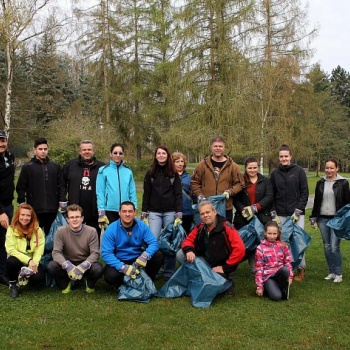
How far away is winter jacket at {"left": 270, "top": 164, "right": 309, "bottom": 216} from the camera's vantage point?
5492 mm

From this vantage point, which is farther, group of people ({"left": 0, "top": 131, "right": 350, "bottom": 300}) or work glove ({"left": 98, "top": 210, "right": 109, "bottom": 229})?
work glove ({"left": 98, "top": 210, "right": 109, "bottom": 229})

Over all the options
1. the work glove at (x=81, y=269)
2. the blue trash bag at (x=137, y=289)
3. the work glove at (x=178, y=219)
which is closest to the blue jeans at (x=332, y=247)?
the work glove at (x=178, y=219)

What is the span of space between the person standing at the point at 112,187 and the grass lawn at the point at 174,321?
1.00m

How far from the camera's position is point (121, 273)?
4.79 m

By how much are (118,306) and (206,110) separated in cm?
1584

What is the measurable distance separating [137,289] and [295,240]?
2176 millimetres

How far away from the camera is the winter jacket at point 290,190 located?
5.49 meters

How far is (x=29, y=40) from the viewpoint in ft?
61.6

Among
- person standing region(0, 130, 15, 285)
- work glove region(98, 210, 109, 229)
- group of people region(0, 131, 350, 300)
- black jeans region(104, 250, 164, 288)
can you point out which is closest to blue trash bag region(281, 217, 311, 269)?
group of people region(0, 131, 350, 300)

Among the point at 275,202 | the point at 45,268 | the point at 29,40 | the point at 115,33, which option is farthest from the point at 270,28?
the point at 45,268

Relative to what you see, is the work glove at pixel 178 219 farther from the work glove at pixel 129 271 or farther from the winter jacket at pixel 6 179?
the winter jacket at pixel 6 179

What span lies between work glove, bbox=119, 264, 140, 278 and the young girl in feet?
4.78

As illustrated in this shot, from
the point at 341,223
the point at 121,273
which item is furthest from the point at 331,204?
the point at 121,273

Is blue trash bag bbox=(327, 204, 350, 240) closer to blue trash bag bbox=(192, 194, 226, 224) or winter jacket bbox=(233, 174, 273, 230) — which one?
winter jacket bbox=(233, 174, 273, 230)
